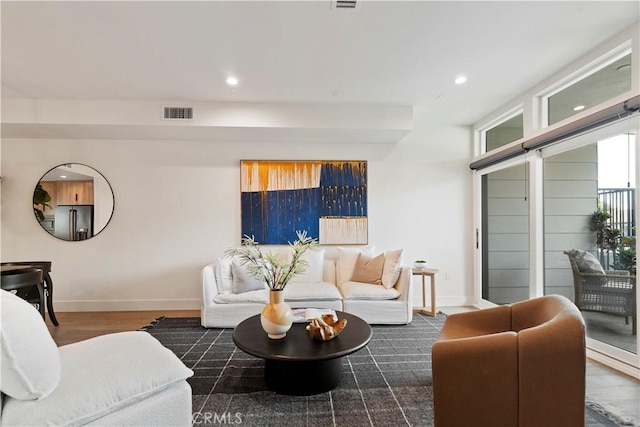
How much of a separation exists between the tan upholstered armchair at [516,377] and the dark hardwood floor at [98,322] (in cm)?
347

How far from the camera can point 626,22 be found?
2.36m

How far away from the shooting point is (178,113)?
3.77 m

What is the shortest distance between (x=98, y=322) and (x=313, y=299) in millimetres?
2736

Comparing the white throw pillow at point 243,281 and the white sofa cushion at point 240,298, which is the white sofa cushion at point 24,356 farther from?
the white throw pillow at point 243,281

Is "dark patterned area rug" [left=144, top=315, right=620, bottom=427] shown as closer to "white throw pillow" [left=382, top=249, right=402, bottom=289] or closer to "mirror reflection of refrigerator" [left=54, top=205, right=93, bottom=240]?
"white throw pillow" [left=382, top=249, right=402, bottom=289]

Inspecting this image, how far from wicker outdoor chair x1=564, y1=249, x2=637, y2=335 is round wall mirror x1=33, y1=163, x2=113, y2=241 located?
574 cm

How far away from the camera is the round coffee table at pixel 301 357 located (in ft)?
6.48

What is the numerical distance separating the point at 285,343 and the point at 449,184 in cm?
367

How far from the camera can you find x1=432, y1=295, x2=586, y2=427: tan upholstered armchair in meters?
1.36

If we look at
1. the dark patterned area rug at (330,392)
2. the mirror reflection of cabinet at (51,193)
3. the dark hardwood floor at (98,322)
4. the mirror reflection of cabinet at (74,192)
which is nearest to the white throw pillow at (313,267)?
the dark patterned area rug at (330,392)

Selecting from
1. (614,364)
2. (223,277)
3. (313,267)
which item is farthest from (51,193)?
(614,364)

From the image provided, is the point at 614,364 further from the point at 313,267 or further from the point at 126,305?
the point at 126,305

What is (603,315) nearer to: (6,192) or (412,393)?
(412,393)

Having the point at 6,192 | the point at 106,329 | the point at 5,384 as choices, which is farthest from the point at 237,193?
the point at 5,384
